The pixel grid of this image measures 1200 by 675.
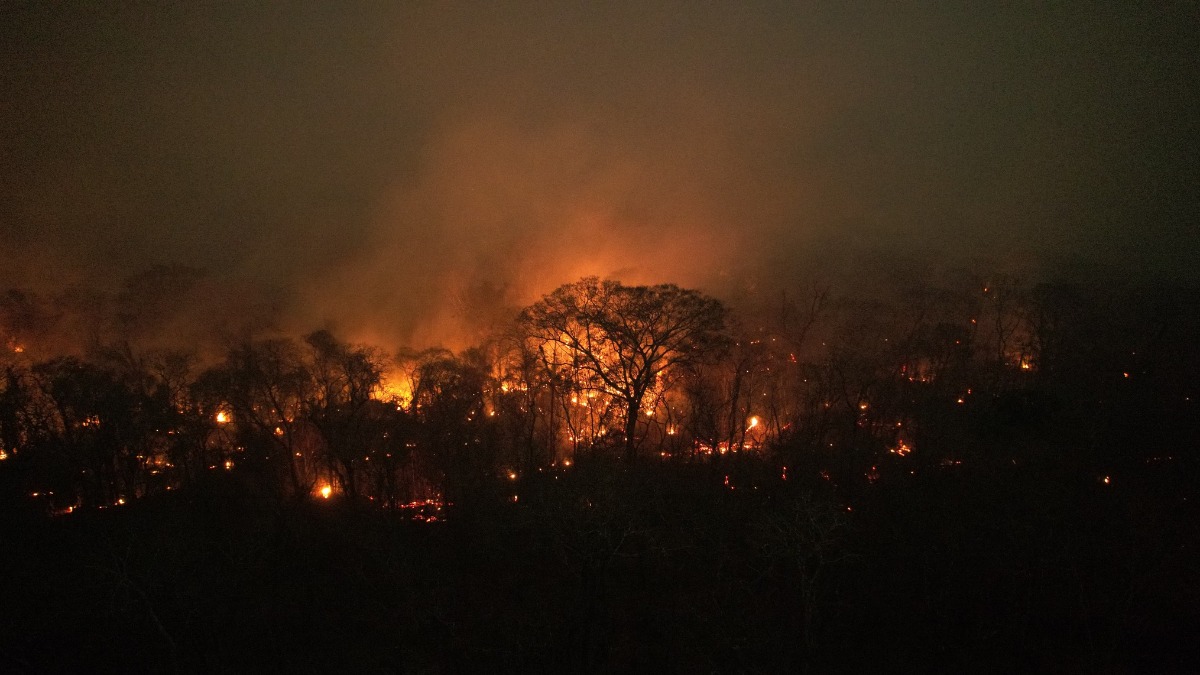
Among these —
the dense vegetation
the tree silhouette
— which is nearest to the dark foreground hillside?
the dense vegetation

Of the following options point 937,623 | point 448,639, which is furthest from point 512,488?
point 937,623

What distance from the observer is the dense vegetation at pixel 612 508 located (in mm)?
15633

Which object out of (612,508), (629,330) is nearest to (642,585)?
(612,508)

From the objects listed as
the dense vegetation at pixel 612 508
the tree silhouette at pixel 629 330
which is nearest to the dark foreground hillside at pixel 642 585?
the dense vegetation at pixel 612 508

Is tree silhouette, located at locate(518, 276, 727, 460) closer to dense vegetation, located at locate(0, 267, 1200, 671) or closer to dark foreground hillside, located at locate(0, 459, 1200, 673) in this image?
dense vegetation, located at locate(0, 267, 1200, 671)

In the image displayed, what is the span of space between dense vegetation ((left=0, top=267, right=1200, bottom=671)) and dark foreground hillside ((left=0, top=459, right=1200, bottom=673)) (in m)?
0.10

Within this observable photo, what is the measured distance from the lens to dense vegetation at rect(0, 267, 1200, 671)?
15633 mm

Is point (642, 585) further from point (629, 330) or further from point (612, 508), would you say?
point (629, 330)

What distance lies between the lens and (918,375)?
3158cm

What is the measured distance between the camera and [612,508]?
1545cm

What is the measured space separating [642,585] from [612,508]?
4.90 metres

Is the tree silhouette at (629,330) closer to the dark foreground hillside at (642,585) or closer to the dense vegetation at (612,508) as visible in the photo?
the dense vegetation at (612,508)

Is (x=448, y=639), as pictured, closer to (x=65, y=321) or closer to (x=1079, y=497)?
(x=1079, y=497)

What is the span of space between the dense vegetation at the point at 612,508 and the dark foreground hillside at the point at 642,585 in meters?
0.10
